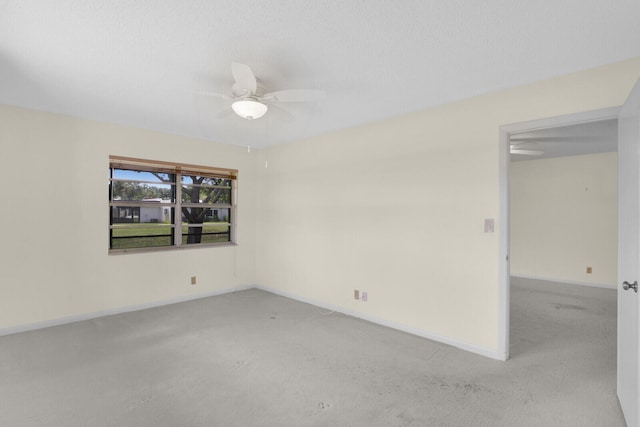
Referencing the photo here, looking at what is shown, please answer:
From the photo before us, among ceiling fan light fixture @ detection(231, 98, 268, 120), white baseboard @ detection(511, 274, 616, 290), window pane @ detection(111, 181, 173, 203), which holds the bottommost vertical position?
white baseboard @ detection(511, 274, 616, 290)

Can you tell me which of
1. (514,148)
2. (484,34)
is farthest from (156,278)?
(514,148)

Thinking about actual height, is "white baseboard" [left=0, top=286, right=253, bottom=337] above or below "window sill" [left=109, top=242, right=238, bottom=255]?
below

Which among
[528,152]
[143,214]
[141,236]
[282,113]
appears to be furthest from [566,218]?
[141,236]

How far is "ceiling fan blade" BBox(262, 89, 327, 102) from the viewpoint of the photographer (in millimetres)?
2338

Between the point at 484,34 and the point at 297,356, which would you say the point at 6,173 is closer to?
the point at 297,356

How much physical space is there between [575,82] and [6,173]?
5.34 meters

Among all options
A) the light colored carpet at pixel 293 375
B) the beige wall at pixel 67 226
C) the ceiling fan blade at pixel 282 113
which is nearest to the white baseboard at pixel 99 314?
the beige wall at pixel 67 226

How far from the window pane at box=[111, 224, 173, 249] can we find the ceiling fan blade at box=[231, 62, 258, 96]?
2.87m

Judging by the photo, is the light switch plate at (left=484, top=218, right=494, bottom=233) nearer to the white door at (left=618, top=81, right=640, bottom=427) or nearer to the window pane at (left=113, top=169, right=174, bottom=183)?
the white door at (left=618, top=81, right=640, bottom=427)

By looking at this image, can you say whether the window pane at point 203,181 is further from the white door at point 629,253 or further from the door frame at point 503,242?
the white door at point 629,253

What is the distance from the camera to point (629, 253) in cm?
194

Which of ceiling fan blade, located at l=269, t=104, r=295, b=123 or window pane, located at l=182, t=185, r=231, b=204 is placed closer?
ceiling fan blade, located at l=269, t=104, r=295, b=123

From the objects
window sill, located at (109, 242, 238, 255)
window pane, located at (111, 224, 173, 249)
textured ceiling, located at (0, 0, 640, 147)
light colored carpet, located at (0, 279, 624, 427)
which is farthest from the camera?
window pane, located at (111, 224, 173, 249)

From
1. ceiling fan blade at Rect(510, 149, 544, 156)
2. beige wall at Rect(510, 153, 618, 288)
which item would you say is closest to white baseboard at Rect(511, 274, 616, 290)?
beige wall at Rect(510, 153, 618, 288)
